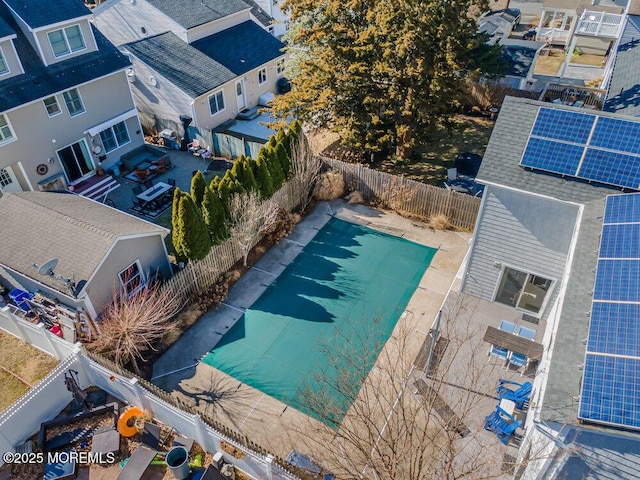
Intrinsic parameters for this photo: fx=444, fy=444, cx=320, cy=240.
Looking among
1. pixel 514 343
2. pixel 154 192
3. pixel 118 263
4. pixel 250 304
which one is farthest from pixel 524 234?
pixel 154 192

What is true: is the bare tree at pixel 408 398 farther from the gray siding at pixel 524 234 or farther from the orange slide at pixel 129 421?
the orange slide at pixel 129 421

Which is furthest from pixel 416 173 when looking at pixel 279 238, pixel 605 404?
pixel 605 404

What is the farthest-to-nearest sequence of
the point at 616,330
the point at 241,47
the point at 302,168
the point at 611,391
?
the point at 241,47 < the point at 302,168 < the point at 616,330 < the point at 611,391

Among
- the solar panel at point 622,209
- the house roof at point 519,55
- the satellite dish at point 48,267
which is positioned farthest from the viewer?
the house roof at point 519,55

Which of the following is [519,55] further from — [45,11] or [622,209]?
[45,11]

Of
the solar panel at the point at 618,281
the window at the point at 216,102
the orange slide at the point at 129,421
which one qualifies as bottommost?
the orange slide at the point at 129,421

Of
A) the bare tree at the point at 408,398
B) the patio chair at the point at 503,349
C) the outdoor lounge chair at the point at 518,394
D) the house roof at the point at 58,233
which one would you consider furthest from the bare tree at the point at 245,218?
the outdoor lounge chair at the point at 518,394
